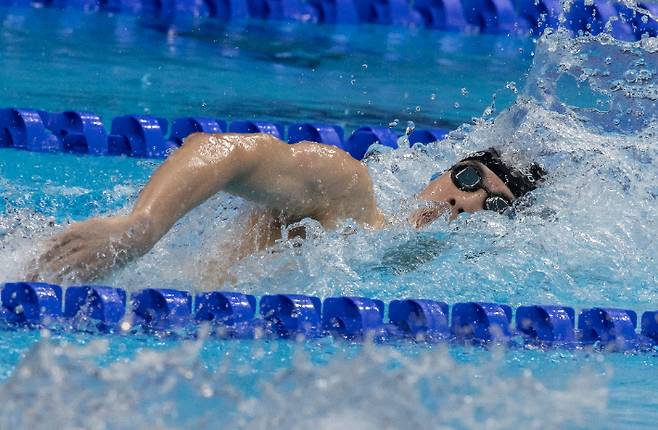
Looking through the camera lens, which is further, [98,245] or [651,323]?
[651,323]

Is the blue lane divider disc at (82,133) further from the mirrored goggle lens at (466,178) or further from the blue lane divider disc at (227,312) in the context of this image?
the blue lane divider disc at (227,312)

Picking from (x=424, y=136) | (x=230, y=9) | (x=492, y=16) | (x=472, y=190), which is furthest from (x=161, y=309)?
(x=492, y=16)

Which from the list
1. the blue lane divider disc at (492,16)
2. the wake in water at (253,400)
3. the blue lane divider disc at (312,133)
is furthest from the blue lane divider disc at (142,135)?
the blue lane divider disc at (492,16)

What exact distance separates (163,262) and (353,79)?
316 centimetres

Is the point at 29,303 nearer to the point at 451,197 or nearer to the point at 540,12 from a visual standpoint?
the point at 451,197

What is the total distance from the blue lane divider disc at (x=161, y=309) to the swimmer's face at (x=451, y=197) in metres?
0.71

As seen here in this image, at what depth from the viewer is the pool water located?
153cm

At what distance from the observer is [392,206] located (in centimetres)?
323

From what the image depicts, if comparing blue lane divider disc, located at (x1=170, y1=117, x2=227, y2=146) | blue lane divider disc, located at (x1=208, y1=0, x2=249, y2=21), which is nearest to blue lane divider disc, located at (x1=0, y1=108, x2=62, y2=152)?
blue lane divider disc, located at (x1=170, y1=117, x2=227, y2=146)

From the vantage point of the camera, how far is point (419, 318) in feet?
8.95

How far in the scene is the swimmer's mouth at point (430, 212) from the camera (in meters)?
3.07

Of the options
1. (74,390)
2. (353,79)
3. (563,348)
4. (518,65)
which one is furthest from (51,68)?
(74,390)

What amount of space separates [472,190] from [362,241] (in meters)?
A: 0.40

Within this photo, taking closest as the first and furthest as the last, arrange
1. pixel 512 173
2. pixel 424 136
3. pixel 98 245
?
pixel 98 245 → pixel 512 173 → pixel 424 136
